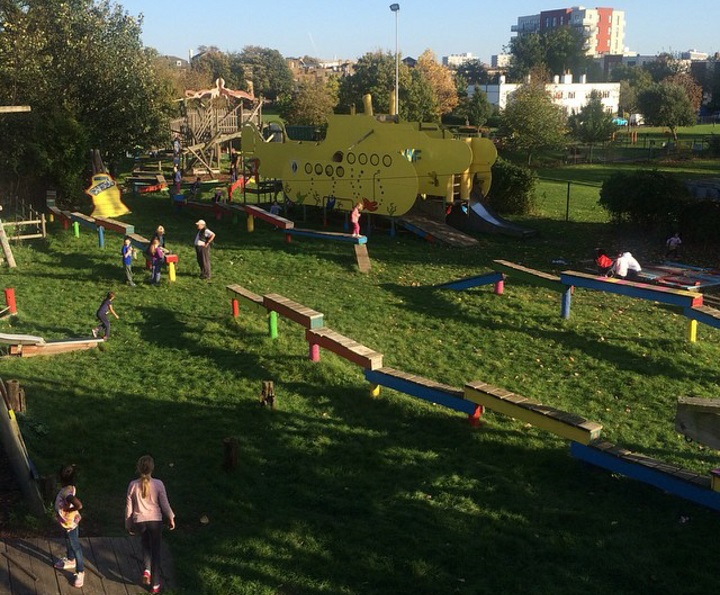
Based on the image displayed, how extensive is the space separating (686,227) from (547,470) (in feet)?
49.9

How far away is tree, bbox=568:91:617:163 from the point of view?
5925 cm

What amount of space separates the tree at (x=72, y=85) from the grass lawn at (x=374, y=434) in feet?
26.1

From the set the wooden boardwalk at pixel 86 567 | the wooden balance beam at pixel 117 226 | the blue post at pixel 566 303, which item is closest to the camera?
the wooden boardwalk at pixel 86 567

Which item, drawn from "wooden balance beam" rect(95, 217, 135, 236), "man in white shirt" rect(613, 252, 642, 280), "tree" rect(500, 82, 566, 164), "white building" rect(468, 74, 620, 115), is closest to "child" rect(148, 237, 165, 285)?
"wooden balance beam" rect(95, 217, 135, 236)

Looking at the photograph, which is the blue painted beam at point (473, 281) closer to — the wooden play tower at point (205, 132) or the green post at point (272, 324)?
the green post at point (272, 324)

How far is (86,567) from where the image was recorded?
7.07m

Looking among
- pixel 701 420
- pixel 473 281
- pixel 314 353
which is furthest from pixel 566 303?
pixel 701 420

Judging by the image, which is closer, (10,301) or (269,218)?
(10,301)

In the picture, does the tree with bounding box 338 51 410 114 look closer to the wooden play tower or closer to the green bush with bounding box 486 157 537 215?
the wooden play tower

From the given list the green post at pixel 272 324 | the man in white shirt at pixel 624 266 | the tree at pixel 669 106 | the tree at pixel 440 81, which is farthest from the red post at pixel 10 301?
the tree at pixel 440 81

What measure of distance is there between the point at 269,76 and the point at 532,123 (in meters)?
82.8

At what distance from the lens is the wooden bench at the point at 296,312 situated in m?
12.7

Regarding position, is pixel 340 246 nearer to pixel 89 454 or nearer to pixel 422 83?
pixel 89 454

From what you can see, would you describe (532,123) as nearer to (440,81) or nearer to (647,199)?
(647,199)
